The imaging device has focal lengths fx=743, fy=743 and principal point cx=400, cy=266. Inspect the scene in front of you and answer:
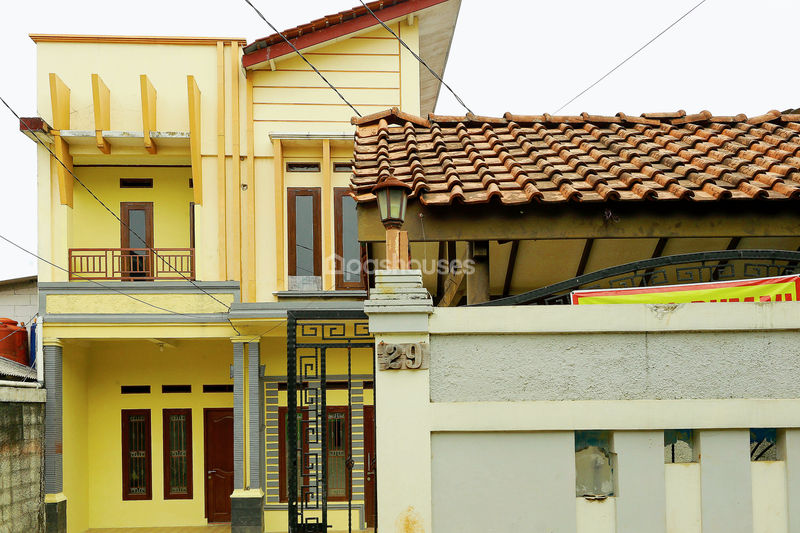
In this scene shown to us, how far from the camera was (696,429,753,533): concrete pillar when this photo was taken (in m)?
5.23

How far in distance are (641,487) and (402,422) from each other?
5.71 feet

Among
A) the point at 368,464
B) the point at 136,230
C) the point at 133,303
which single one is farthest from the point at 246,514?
the point at 136,230

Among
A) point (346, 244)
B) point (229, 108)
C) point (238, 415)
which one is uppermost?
point (229, 108)

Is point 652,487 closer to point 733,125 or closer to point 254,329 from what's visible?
point 733,125

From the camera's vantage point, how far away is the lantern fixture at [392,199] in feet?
18.1

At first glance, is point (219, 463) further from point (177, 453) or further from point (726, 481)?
point (726, 481)

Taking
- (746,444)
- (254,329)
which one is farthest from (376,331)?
(254,329)

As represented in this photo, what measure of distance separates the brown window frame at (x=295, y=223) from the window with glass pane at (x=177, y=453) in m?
3.87

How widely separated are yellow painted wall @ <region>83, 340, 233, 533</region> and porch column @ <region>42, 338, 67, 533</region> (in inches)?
48.4

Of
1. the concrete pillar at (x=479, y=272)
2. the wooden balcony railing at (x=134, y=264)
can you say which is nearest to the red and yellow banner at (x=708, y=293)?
the concrete pillar at (x=479, y=272)

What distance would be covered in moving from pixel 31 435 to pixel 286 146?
272 inches

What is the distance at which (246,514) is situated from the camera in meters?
13.5

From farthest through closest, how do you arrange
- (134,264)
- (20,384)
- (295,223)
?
1. (134,264)
2. (295,223)
3. (20,384)

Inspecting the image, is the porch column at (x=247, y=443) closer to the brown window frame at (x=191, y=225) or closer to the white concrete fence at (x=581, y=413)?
the brown window frame at (x=191, y=225)
